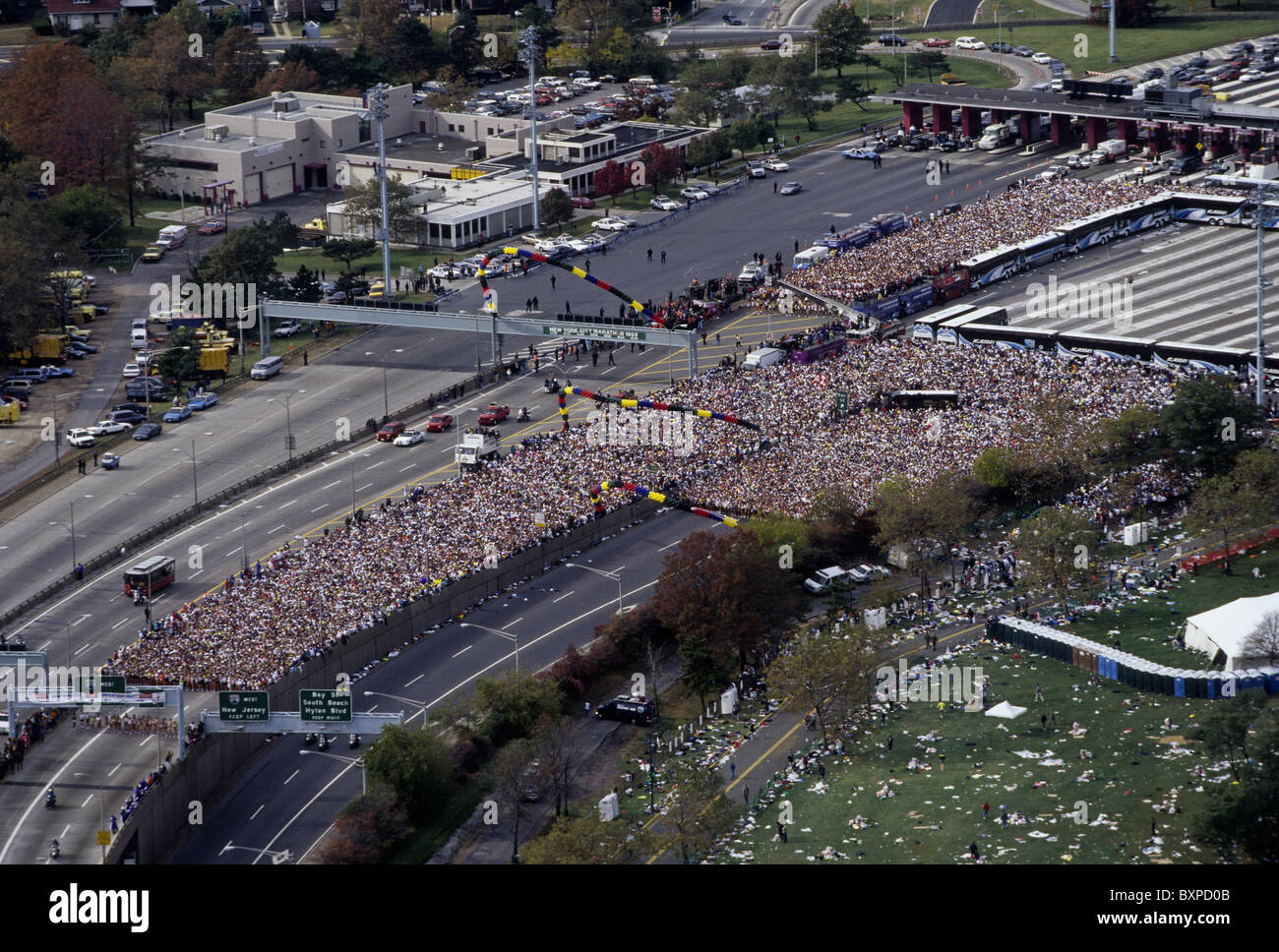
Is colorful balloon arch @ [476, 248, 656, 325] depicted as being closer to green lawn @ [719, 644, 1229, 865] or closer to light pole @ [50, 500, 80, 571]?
light pole @ [50, 500, 80, 571]

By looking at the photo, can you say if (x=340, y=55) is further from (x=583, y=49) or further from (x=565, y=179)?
(x=565, y=179)

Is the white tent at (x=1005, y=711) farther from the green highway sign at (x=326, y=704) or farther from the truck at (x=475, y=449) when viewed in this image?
the truck at (x=475, y=449)

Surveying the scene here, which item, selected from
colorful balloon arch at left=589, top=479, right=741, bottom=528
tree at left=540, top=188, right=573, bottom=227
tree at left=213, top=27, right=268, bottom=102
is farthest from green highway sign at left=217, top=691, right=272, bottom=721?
tree at left=213, top=27, right=268, bottom=102

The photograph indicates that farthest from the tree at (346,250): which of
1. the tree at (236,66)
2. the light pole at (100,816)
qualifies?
the light pole at (100,816)

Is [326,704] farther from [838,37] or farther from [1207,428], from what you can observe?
[838,37]

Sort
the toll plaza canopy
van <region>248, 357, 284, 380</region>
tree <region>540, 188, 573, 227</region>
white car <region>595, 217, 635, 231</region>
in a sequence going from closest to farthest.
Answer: van <region>248, 357, 284, 380</region>
tree <region>540, 188, 573, 227</region>
white car <region>595, 217, 635, 231</region>
the toll plaza canopy

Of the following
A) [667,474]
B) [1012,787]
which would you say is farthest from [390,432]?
[1012,787]
